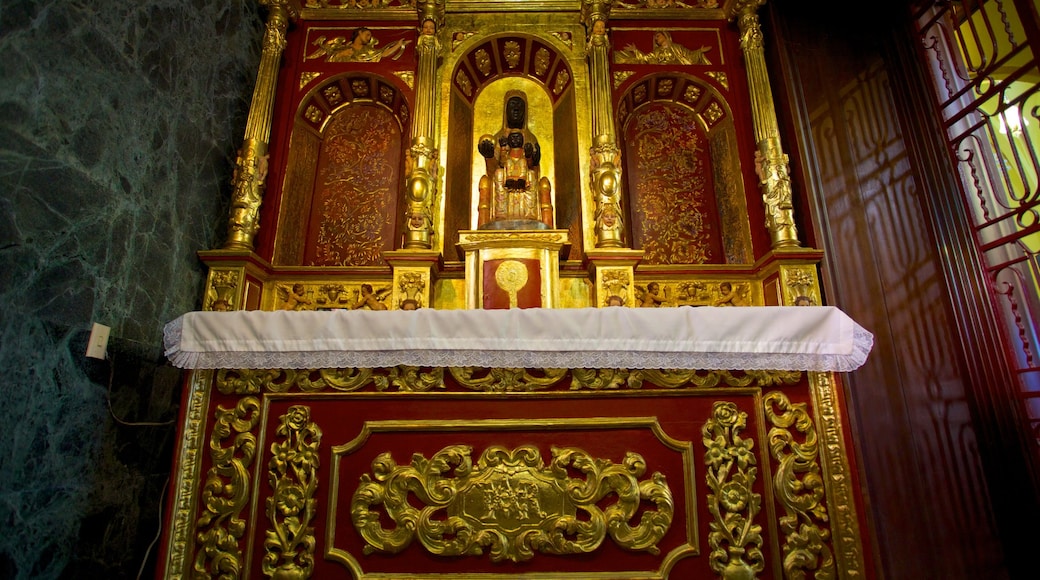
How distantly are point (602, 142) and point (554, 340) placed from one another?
2157 mm

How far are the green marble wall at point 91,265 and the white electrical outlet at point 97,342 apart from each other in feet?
0.10

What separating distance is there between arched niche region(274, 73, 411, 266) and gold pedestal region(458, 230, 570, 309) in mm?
895

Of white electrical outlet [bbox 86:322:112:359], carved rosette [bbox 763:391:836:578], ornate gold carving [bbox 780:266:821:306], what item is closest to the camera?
carved rosette [bbox 763:391:836:578]

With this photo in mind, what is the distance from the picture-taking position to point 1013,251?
3.10m

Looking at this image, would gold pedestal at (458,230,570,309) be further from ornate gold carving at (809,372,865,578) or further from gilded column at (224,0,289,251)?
ornate gold carving at (809,372,865,578)

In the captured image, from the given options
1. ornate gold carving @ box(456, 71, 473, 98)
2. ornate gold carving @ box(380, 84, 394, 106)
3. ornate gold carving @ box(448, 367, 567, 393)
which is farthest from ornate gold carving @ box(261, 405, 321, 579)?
ornate gold carving @ box(456, 71, 473, 98)

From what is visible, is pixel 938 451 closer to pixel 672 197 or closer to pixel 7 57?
pixel 672 197

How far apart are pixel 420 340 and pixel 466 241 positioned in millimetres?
1533

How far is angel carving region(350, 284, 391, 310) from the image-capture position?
349 cm

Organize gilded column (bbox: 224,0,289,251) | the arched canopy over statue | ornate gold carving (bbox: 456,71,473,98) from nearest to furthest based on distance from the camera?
gilded column (bbox: 224,0,289,251) → the arched canopy over statue → ornate gold carving (bbox: 456,71,473,98)

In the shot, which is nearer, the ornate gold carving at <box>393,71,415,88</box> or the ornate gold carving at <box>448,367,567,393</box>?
the ornate gold carving at <box>448,367,567,393</box>

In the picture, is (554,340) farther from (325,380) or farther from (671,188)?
(671,188)

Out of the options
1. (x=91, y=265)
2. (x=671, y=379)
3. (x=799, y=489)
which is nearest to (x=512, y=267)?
(x=671, y=379)

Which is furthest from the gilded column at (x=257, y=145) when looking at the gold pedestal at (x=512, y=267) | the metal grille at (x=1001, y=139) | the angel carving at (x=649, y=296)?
the metal grille at (x=1001, y=139)
